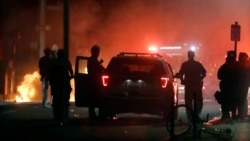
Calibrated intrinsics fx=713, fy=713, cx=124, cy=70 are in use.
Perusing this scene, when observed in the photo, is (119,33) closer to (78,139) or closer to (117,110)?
(117,110)

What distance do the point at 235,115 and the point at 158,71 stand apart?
2.76m

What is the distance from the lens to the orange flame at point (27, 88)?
30875 millimetres

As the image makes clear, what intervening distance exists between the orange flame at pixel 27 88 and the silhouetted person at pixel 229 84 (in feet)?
45.7

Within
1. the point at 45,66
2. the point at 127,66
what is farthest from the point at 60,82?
the point at 45,66

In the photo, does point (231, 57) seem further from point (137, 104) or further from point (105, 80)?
point (105, 80)

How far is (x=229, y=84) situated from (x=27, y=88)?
48.1 feet

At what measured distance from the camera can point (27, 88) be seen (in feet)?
103

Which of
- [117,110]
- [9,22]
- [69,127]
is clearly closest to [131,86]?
[117,110]

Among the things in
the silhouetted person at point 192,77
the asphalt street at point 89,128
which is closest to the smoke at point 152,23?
the asphalt street at point 89,128

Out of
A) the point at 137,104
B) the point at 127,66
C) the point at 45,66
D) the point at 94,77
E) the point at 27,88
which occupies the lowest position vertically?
the point at 137,104

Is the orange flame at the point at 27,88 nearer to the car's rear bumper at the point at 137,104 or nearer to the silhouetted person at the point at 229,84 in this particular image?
the silhouetted person at the point at 229,84

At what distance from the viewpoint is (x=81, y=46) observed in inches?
1444

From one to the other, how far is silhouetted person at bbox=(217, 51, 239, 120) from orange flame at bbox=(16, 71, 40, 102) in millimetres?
13926

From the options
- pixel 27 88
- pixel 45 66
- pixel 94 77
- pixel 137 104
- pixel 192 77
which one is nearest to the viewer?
pixel 137 104
